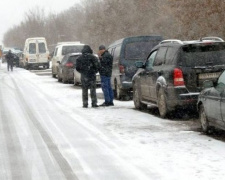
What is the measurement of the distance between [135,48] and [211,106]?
8.26m

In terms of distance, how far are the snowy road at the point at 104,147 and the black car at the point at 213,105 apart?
0.28 metres

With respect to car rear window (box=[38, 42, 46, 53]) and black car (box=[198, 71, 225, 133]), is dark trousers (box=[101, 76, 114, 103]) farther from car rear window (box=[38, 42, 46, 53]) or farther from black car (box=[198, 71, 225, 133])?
car rear window (box=[38, 42, 46, 53])

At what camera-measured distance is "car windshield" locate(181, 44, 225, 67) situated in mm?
12828

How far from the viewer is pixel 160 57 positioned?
14.2 metres

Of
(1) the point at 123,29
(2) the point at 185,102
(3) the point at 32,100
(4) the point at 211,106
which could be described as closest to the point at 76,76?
(3) the point at 32,100

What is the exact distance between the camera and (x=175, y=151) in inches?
364

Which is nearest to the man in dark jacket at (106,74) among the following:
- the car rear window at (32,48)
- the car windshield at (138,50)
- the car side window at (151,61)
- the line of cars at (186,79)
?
the line of cars at (186,79)

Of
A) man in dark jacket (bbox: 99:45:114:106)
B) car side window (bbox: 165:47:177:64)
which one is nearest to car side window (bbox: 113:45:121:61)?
man in dark jacket (bbox: 99:45:114:106)

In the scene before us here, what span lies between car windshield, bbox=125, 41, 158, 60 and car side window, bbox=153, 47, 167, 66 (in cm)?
395

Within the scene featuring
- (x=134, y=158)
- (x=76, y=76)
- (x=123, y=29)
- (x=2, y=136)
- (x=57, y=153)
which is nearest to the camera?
(x=134, y=158)

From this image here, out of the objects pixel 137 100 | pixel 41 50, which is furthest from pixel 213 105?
pixel 41 50

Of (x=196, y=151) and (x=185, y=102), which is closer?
(x=196, y=151)

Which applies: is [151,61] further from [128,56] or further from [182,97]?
[128,56]

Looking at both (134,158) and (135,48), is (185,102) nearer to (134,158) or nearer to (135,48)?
(134,158)
